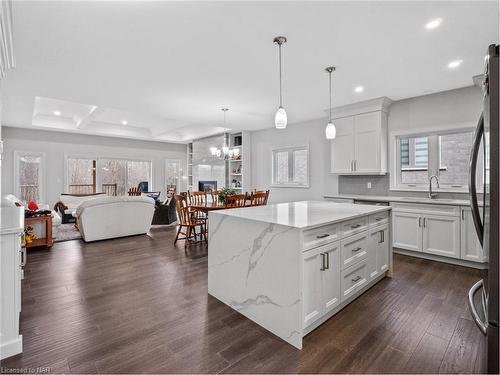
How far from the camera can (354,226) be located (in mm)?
2461

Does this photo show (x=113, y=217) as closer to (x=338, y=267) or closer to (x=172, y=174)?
(x=338, y=267)

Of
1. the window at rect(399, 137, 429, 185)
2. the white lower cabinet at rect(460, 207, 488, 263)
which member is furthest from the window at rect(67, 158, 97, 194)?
the white lower cabinet at rect(460, 207, 488, 263)

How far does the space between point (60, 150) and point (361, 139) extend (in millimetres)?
7959

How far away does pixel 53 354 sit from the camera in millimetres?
1790

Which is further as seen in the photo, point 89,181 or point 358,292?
point 89,181

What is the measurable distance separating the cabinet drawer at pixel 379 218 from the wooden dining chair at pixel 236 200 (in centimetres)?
226

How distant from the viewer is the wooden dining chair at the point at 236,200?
4531mm

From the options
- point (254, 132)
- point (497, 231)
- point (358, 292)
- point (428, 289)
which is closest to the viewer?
point (497, 231)

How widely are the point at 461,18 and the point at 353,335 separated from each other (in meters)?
2.82

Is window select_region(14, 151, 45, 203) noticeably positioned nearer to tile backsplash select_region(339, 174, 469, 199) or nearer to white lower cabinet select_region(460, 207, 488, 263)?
tile backsplash select_region(339, 174, 469, 199)

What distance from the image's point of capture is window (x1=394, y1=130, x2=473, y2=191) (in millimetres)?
3963

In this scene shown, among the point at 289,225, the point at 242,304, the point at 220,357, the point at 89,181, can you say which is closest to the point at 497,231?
the point at 289,225

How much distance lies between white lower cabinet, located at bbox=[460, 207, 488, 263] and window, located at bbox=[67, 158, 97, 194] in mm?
9010

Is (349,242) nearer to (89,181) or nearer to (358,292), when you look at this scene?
(358,292)
